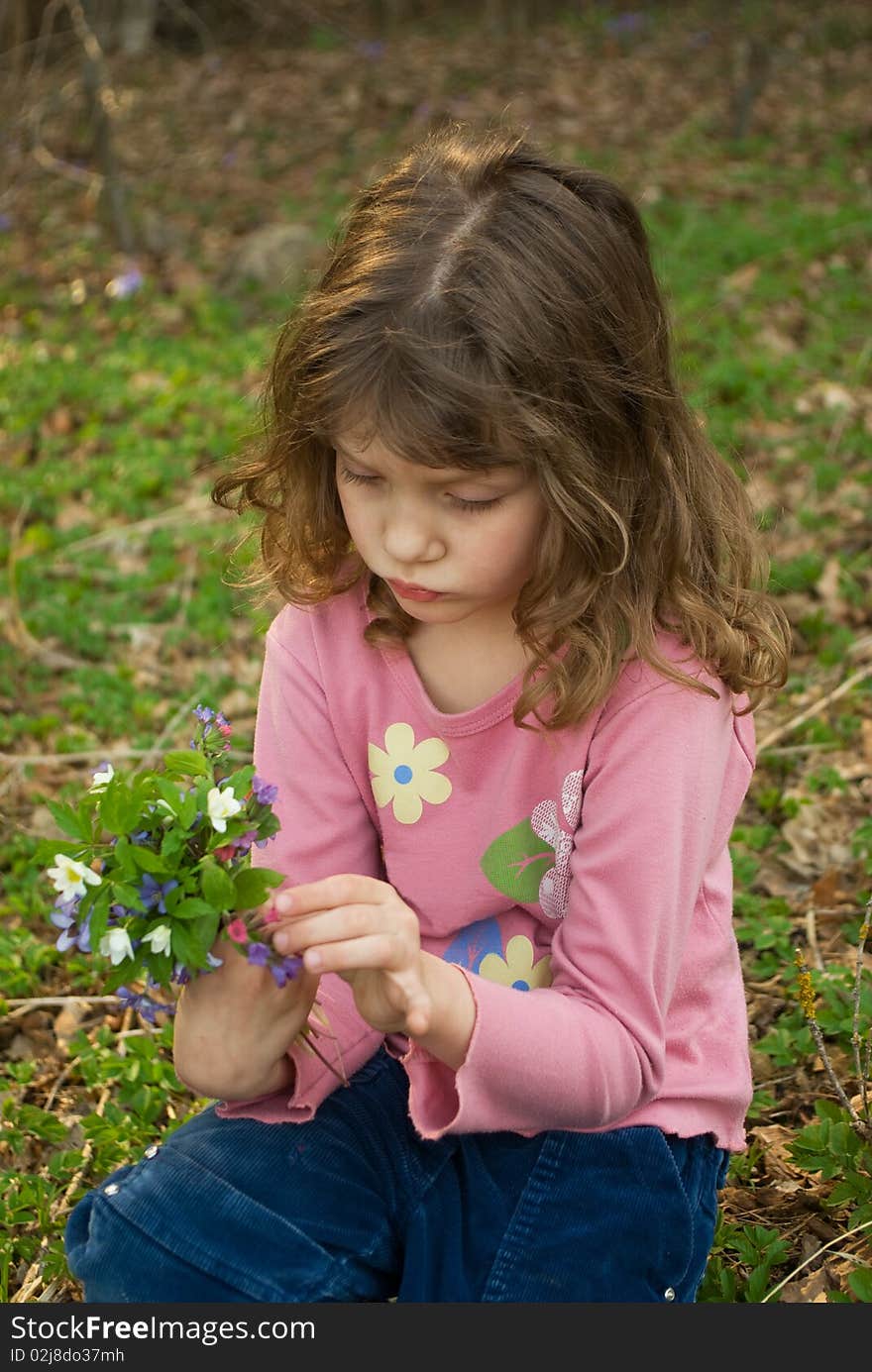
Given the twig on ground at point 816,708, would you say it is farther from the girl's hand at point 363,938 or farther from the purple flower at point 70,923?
the purple flower at point 70,923

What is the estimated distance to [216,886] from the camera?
59.6 inches

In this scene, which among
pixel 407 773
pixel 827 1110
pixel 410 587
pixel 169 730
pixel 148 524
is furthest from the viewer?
pixel 148 524

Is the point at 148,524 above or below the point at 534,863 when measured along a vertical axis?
below

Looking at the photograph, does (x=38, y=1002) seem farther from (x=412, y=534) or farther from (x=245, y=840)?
(x=412, y=534)

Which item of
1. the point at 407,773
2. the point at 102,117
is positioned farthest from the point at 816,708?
the point at 102,117

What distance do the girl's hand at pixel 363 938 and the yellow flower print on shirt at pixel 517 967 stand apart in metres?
0.39

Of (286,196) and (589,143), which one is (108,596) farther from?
(589,143)

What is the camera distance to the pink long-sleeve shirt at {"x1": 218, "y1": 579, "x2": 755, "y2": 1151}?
1.74m

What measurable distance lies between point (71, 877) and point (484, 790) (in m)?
0.65

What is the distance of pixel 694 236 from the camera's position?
6160 millimetres

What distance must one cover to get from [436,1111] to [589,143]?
6640 millimetres

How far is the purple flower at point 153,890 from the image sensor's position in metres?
1.52

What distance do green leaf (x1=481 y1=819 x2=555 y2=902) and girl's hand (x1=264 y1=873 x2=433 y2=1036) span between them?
15.2 inches

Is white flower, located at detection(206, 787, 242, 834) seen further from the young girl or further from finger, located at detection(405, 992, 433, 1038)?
finger, located at detection(405, 992, 433, 1038)
